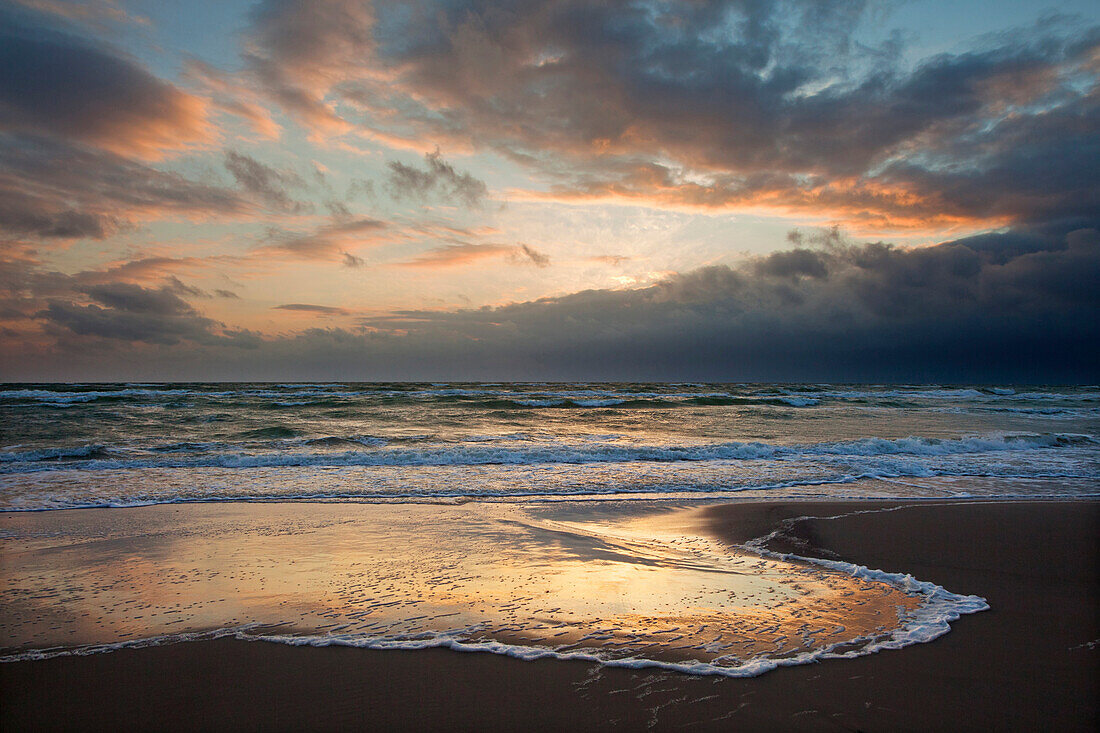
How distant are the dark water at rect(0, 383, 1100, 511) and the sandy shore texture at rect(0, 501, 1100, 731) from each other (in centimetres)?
596

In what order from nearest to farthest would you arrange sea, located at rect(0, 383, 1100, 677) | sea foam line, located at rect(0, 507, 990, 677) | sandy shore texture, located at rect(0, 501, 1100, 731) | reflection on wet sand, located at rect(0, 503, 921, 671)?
sandy shore texture, located at rect(0, 501, 1100, 731) → sea foam line, located at rect(0, 507, 990, 677) → reflection on wet sand, located at rect(0, 503, 921, 671) → sea, located at rect(0, 383, 1100, 677)

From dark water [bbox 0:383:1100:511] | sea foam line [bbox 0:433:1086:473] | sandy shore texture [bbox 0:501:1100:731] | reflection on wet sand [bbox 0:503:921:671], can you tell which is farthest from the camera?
sea foam line [bbox 0:433:1086:473]

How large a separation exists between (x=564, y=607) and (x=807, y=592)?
228cm

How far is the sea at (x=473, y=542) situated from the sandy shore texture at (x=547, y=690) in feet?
0.66

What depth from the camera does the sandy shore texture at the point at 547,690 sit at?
9.74 ft

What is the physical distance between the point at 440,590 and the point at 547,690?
6.28 ft

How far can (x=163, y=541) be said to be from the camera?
656cm

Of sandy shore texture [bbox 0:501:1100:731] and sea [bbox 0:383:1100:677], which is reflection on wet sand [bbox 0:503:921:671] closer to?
sea [bbox 0:383:1100:677]

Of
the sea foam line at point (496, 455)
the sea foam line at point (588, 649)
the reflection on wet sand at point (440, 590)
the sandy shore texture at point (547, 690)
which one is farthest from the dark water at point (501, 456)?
the sandy shore texture at point (547, 690)

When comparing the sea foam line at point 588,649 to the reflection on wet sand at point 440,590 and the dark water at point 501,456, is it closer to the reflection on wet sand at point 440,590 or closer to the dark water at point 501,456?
the reflection on wet sand at point 440,590

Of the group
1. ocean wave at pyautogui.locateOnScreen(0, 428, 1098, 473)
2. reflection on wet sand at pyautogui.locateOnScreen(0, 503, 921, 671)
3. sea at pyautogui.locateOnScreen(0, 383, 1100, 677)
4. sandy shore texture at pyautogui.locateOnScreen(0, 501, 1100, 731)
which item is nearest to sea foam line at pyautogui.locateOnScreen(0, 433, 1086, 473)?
ocean wave at pyautogui.locateOnScreen(0, 428, 1098, 473)

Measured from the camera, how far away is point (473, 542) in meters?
6.57

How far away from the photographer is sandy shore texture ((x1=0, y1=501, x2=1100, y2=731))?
9.74 feet

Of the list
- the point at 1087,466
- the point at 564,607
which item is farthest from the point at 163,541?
the point at 1087,466
